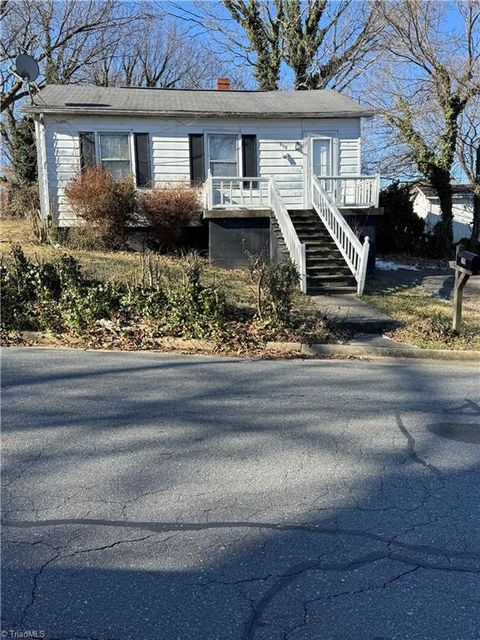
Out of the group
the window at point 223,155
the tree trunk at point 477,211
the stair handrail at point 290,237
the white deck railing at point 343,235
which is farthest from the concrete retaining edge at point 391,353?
the tree trunk at point 477,211

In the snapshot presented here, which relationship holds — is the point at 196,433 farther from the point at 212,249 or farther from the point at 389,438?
the point at 212,249

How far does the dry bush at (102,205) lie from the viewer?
47.5ft

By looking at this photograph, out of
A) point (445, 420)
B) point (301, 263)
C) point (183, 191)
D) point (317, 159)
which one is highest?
point (317, 159)

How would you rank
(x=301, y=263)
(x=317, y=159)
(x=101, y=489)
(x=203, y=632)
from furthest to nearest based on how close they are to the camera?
1. (x=317, y=159)
2. (x=301, y=263)
3. (x=101, y=489)
4. (x=203, y=632)

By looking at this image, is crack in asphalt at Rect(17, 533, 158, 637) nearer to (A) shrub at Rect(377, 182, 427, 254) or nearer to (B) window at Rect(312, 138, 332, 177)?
(B) window at Rect(312, 138, 332, 177)

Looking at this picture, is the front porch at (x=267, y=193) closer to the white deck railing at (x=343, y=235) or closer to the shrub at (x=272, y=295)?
the white deck railing at (x=343, y=235)

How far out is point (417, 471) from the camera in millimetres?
4094

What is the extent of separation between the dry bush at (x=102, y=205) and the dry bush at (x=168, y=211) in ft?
1.78

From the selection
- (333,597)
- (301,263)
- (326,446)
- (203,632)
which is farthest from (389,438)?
(301,263)

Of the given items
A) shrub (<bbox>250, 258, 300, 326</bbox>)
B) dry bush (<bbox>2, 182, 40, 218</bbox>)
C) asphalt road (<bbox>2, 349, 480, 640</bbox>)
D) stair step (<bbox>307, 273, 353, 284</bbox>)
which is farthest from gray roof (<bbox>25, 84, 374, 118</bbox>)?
asphalt road (<bbox>2, 349, 480, 640</bbox>)

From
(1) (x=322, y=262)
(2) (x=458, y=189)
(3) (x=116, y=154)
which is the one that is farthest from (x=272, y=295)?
(2) (x=458, y=189)

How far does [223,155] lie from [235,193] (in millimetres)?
1535

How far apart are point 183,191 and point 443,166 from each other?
38.9 ft

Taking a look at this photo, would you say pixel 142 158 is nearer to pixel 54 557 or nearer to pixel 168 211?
pixel 168 211
